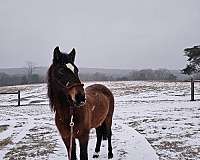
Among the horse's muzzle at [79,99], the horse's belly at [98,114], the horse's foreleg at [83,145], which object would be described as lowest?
the horse's foreleg at [83,145]

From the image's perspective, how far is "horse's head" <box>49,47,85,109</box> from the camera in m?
3.67

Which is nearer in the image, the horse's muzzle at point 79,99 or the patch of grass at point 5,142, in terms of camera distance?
the horse's muzzle at point 79,99

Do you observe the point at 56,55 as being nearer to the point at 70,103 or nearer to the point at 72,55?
the point at 72,55

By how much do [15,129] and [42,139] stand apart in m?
2.35

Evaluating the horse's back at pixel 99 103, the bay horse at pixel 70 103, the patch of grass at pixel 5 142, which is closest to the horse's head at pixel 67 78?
the bay horse at pixel 70 103

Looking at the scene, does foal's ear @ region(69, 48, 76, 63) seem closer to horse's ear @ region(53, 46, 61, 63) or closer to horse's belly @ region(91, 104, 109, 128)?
horse's ear @ region(53, 46, 61, 63)

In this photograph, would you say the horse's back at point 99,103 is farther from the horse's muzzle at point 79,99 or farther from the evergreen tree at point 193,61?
the evergreen tree at point 193,61

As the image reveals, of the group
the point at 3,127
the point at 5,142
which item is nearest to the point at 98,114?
the point at 5,142

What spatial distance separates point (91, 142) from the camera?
7.02 meters

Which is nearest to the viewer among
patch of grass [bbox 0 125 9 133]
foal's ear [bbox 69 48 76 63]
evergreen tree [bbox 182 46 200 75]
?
foal's ear [bbox 69 48 76 63]

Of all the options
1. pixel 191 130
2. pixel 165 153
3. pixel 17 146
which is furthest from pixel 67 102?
pixel 191 130

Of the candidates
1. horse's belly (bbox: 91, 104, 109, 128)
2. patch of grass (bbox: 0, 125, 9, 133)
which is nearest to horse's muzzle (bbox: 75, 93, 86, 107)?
horse's belly (bbox: 91, 104, 109, 128)

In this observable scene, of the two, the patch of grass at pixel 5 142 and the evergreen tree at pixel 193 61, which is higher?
the evergreen tree at pixel 193 61

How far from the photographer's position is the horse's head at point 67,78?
367 centimetres
